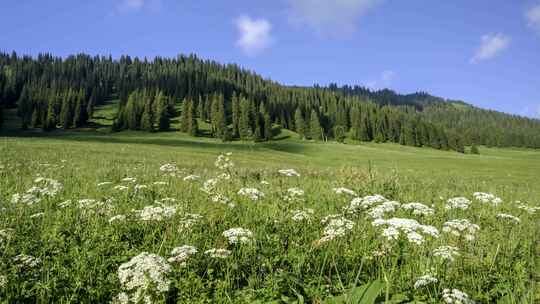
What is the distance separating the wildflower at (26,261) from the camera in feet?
12.9

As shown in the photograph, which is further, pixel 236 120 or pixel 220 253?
pixel 236 120

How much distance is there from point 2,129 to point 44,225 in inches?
5696

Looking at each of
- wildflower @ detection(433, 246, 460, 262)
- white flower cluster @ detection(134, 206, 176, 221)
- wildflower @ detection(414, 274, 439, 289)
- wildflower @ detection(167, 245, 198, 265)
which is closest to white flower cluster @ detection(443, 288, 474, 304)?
wildflower @ detection(414, 274, 439, 289)

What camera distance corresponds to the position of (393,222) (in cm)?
435

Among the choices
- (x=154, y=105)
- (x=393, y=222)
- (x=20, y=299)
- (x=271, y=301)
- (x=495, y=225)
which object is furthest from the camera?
(x=154, y=105)

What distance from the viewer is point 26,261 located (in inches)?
154

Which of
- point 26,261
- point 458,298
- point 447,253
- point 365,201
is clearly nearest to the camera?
point 458,298

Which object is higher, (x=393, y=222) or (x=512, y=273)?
(x=393, y=222)

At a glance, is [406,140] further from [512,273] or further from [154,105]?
[512,273]

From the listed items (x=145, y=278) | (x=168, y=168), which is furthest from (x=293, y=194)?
(x=168, y=168)

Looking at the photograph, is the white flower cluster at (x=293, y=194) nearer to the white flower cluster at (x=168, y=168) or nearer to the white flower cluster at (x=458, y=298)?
the white flower cluster at (x=168, y=168)

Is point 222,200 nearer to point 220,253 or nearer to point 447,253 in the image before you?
point 220,253

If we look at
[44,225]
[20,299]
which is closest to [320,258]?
[20,299]

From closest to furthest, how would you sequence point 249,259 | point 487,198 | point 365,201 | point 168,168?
point 249,259, point 365,201, point 487,198, point 168,168
